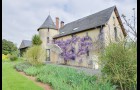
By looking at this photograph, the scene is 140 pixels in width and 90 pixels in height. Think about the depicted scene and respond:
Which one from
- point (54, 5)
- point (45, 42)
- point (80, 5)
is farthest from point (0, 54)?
point (45, 42)

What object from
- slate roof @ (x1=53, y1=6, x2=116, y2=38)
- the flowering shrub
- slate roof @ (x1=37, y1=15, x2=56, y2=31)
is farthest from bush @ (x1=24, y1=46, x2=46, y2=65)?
slate roof @ (x1=37, y1=15, x2=56, y2=31)

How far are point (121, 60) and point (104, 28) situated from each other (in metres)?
9.55

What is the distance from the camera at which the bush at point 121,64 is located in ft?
14.8

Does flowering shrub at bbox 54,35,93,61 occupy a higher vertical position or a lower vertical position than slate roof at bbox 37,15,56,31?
lower

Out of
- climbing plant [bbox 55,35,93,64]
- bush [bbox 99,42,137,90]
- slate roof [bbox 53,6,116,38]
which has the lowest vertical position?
bush [bbox 99,42,137,90]

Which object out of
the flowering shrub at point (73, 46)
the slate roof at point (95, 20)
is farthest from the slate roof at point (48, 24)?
the slate roof at point (95, 20)

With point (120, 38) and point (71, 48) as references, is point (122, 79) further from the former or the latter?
point (71, 48)

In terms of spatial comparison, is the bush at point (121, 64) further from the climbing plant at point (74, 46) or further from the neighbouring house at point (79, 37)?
the climbing plant at point (74, 46)

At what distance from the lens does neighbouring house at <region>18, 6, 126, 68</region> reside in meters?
14.6

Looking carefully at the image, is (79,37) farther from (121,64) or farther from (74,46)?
(121,64)

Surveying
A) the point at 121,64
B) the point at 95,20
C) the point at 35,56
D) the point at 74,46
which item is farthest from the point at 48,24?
the point at 121,64

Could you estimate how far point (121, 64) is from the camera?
4.81 m

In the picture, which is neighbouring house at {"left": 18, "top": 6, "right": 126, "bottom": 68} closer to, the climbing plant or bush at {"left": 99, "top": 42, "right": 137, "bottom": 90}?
the climbing plant

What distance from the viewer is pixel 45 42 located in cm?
2058
